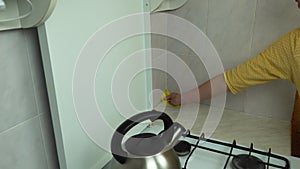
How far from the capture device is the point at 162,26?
3.59 feet

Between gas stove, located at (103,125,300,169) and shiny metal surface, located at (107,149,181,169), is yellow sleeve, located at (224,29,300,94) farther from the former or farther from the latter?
shiny metal surface, located at (107,149,181,169)

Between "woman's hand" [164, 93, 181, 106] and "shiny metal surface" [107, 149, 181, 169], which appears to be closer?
"shiny metal surface" [107, 149, 181, 169]

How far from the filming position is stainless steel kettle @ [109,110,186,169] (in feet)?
1.70

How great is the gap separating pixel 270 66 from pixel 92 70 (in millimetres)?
581

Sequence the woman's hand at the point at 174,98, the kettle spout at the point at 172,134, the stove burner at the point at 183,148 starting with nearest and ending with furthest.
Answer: the kettle spout at the point at 172,134 → the stove burner at the point at 183,148 → the woman's hand at the point at 174,98

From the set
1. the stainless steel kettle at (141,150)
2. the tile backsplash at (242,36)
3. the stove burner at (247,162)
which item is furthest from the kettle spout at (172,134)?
the tile backsplash at (242,36)

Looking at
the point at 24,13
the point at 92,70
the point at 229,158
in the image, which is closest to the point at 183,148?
the point at 229,158

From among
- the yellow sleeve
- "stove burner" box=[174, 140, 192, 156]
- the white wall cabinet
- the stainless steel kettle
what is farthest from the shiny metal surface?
the yellow sleeve

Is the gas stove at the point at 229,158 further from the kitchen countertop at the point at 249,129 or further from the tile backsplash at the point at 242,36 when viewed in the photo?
the tile backsplash at the point at 242,36

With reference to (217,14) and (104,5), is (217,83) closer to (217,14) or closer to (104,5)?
(217,14)

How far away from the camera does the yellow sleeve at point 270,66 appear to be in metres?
0.79

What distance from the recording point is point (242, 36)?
0.99 meters

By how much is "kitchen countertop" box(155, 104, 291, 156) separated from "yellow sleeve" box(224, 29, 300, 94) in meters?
0.14

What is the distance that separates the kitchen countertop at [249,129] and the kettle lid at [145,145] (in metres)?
0.36
